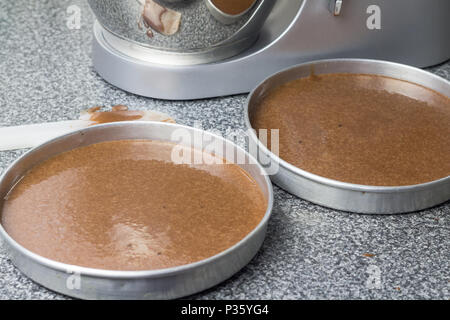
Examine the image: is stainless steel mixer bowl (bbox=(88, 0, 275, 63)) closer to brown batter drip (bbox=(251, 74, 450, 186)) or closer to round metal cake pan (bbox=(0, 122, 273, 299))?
brown batter drip (bbox=(251, 74, 450, 186))

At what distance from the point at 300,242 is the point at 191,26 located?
0.30 m

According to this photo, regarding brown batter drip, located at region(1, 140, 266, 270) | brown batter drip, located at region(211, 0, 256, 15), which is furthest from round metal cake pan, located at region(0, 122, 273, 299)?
brown batter drip, located at region(211, 0, 256, 15)

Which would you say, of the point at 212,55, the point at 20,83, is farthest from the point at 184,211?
the point at 20,83

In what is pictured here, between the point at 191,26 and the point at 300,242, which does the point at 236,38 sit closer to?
the point at 191,26

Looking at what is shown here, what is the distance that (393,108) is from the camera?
81 cm

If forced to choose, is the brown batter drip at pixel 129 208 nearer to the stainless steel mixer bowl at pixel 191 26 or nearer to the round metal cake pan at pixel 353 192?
the round metal cake pan at pixel 353 192

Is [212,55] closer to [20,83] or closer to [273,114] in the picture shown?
[273,114]

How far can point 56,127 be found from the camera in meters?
0.78

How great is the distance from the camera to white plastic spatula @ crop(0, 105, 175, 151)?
761 millimetres

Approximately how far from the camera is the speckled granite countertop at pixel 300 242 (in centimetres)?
58

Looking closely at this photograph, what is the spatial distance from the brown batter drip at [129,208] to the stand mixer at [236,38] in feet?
0.46

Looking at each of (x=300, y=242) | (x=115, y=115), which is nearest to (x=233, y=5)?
(x=115, y=115)

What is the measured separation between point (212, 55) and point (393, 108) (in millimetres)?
230
